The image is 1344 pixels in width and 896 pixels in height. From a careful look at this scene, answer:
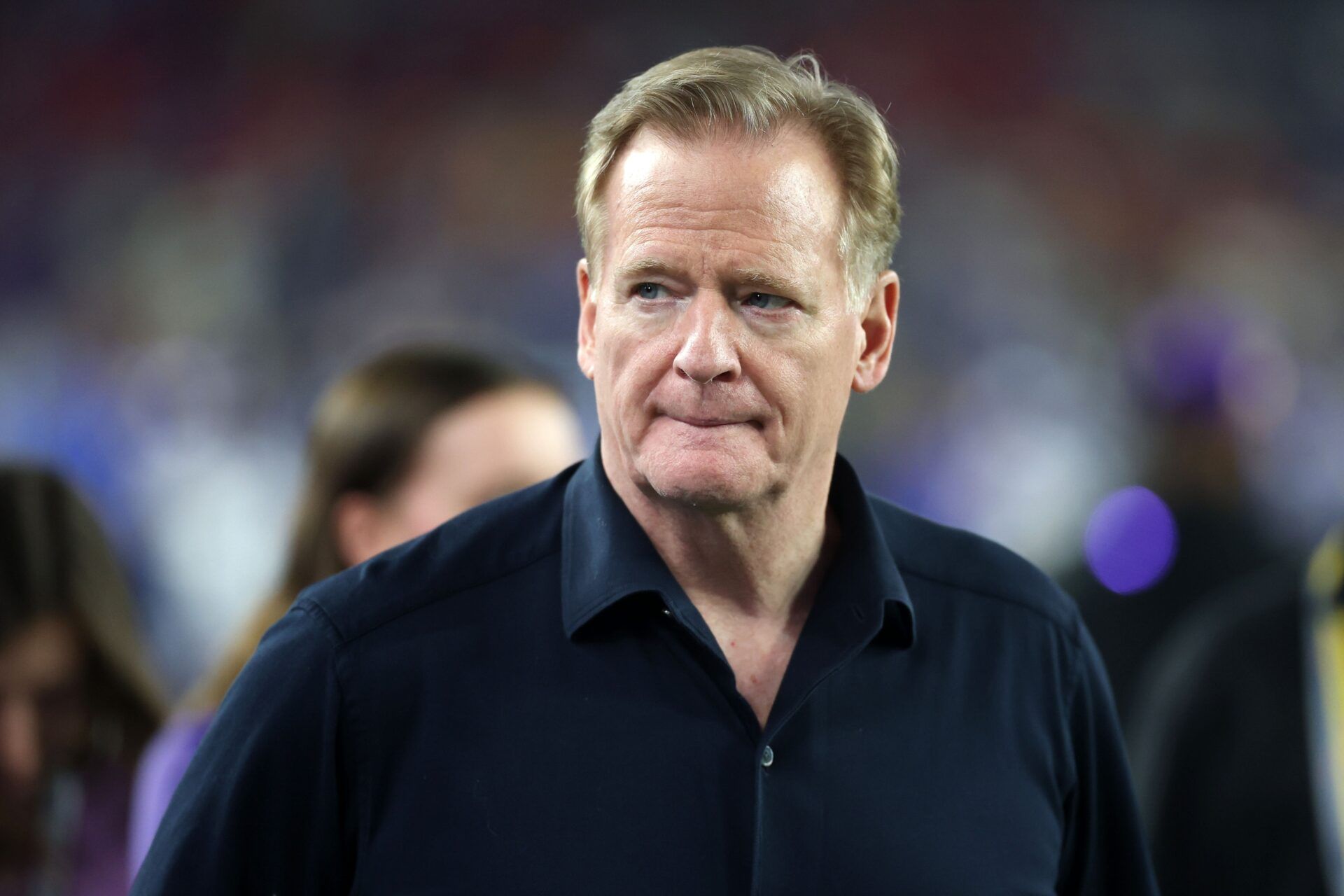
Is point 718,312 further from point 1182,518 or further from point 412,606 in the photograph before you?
point 1182,518

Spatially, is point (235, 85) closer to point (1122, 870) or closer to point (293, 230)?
point (293, 230)

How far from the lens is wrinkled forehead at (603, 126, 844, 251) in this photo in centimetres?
172

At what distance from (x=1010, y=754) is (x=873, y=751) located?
20cm

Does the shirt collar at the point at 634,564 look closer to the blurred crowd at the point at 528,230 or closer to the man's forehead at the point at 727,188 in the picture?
the man's forehead at the point at 727,188

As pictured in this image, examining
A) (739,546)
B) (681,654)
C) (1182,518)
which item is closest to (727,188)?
(739,546)

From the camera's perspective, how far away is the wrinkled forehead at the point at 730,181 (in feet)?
5.65

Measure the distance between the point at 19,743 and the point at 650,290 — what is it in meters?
1.90

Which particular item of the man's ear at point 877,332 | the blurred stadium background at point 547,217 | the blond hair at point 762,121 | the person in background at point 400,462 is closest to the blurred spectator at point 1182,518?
the person in background at point 400,462

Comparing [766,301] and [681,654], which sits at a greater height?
[766,301]

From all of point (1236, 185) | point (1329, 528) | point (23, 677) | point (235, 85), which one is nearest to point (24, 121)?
point (235, 85)

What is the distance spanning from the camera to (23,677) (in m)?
2.96

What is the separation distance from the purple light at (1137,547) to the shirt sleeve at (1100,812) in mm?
2690

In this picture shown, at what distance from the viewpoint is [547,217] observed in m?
8.26

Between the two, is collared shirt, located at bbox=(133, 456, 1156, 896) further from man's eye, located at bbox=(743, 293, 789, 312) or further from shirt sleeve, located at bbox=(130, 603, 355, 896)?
man's eye, located at bbox=(743, 293, 789, 312)
